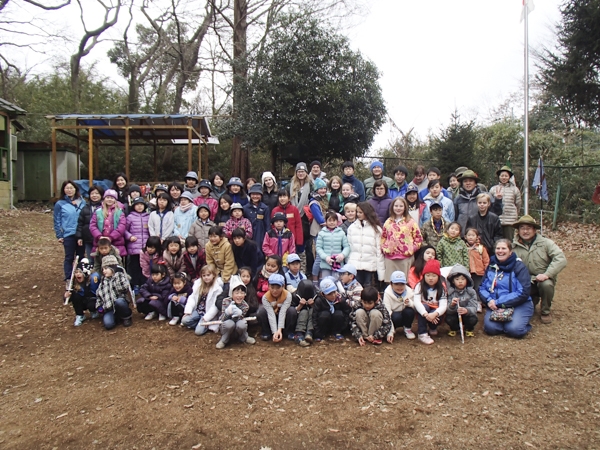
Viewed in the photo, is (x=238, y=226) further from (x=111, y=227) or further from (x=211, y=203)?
(x=111, y=227)

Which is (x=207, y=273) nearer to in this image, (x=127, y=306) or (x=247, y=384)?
(x=127, y=306)

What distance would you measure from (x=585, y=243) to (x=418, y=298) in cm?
783

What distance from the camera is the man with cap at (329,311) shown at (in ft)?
15.8

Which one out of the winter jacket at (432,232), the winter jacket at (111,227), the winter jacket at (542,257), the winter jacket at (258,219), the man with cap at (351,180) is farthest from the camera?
the man with cap at (351,180)

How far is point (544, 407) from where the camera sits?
3.37 metres

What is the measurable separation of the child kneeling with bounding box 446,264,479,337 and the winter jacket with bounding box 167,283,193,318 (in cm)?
312

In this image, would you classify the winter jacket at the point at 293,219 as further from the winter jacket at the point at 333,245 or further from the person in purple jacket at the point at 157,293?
the person in purple jacket at the point at 157,293

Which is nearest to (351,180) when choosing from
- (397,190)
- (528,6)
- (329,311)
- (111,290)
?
(397,190)

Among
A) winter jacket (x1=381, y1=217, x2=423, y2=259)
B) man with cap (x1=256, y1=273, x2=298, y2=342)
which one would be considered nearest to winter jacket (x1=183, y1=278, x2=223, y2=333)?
man with cap (x1=256, y1=273, x2=298, y2=342)

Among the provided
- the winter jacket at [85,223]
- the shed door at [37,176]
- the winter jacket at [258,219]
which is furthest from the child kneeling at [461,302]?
the shed door at [37,176]

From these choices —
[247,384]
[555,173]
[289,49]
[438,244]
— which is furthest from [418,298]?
[555,173]

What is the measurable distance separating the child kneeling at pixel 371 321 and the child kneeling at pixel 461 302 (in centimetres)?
72

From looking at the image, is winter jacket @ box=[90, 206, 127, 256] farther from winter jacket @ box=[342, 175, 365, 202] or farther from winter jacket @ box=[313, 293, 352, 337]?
winter jacket @ box=[342, 175, 365, 202]

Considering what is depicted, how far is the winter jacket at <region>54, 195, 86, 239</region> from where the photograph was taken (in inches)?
247
